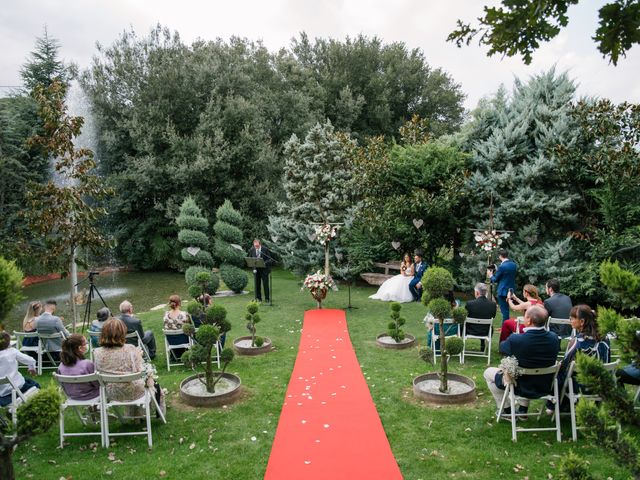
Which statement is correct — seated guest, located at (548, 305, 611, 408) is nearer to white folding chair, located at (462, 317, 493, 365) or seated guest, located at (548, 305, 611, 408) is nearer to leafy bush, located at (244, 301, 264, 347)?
white folding chair, located at (462, 317, 493, 365)

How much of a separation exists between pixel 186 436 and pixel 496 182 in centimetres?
1257

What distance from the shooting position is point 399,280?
15469mm

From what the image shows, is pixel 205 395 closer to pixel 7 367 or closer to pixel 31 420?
pixel 7 367

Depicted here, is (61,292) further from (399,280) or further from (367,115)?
(367,115)

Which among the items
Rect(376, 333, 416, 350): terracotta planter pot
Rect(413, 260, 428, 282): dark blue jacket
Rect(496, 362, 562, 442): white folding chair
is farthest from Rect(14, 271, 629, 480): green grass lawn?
Rect(413, 260, 428, 282): dark blue jacket

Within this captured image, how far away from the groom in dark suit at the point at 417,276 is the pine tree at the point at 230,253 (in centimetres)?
594

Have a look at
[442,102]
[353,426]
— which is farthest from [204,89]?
[353,426]

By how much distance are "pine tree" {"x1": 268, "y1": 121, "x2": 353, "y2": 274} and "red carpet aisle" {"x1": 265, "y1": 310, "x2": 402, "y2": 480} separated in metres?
10.0

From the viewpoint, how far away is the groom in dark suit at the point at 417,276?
1441 cm

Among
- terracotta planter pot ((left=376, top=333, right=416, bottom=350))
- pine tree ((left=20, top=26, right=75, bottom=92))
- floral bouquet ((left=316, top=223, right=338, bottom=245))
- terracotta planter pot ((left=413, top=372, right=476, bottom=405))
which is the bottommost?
terracotta planter pot ((left=376, top=333, right=416, bottom=350))

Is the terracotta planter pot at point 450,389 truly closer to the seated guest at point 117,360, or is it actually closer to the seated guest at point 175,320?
the seated guest at point 117,360

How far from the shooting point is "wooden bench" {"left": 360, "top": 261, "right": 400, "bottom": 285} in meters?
18.2

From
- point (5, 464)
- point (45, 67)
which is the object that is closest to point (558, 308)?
point (5, 464)

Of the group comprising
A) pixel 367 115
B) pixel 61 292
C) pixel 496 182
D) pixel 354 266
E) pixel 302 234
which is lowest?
pixel 61 292
